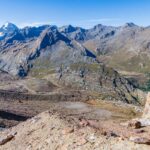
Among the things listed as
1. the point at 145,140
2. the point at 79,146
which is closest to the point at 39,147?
the point at 79,146

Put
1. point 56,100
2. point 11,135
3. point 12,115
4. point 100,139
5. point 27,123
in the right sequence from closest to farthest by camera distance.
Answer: point 100,139
point 11,135
point 27,123
point 12,115
point 56,100

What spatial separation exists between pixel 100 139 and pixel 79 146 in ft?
5.14

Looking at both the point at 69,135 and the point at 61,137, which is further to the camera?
the point at 61,137

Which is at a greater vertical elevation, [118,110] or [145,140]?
[145,140]

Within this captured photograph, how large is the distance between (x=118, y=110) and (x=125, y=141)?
4697 inches

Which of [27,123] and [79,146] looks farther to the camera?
[27,123]

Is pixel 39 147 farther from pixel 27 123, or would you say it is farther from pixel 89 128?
pixel 27 123

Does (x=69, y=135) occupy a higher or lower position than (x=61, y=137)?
higher

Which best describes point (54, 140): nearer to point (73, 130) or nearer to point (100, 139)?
point (73, 130)

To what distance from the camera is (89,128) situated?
25.4 meters

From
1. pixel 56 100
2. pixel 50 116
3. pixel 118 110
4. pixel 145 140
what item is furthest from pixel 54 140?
pixel 56 100

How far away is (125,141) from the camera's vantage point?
21.8m

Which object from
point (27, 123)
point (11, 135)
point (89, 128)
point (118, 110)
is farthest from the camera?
point (118, 110)

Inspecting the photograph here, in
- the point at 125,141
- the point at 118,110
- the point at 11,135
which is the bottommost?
the point at 118,110
